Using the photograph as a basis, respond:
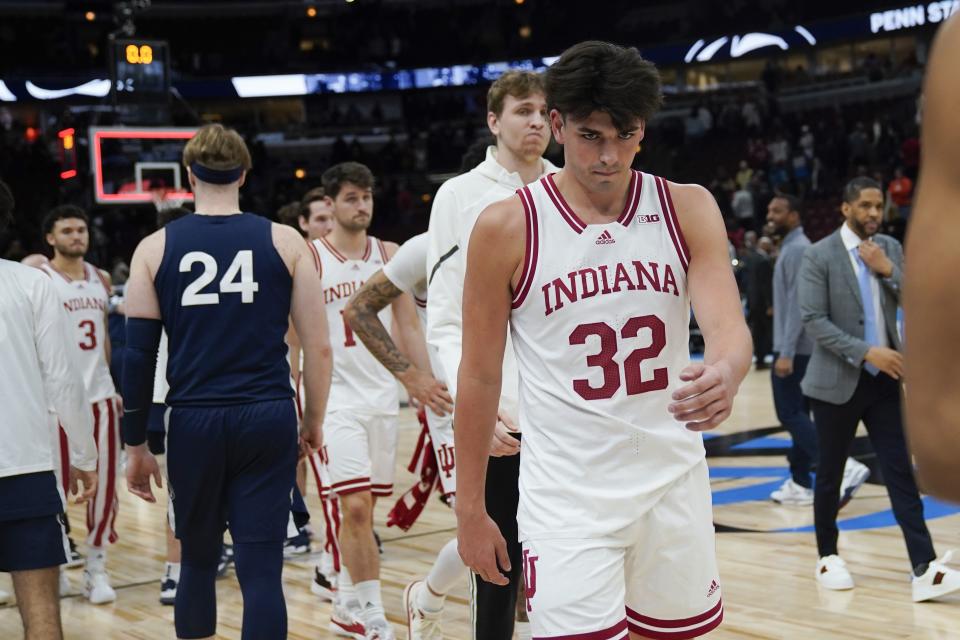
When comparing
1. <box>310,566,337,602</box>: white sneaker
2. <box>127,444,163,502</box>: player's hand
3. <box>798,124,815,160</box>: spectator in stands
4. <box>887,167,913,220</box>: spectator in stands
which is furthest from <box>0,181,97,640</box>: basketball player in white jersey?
<box>798,124,815,160</box>: spectator in stands

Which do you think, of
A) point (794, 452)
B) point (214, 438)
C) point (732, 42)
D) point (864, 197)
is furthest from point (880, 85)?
point (214, 438)

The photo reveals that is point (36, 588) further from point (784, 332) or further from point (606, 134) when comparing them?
point (784, 332)

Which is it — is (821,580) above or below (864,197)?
below

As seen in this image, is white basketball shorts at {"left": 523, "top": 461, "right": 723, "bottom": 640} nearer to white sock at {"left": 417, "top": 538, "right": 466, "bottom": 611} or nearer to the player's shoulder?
the player's shoulder

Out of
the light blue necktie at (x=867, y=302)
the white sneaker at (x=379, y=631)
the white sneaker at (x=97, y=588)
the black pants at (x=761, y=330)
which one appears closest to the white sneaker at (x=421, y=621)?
the white sneaker at (x=379, y=631)

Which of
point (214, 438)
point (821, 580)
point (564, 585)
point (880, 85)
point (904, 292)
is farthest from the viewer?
point (880, 85)

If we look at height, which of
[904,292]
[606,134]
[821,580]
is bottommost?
[821,580]

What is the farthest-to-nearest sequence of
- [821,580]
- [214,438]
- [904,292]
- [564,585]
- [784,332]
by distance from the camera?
[784,332] → [821,580] → [214,438] → [564,585] → [904,292]

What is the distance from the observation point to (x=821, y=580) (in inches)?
232

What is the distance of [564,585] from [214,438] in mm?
1645

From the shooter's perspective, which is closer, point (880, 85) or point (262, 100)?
point (880, 85)

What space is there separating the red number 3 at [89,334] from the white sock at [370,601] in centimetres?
253

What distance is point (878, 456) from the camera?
5.85 metres

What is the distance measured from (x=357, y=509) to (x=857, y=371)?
2.54 metres
